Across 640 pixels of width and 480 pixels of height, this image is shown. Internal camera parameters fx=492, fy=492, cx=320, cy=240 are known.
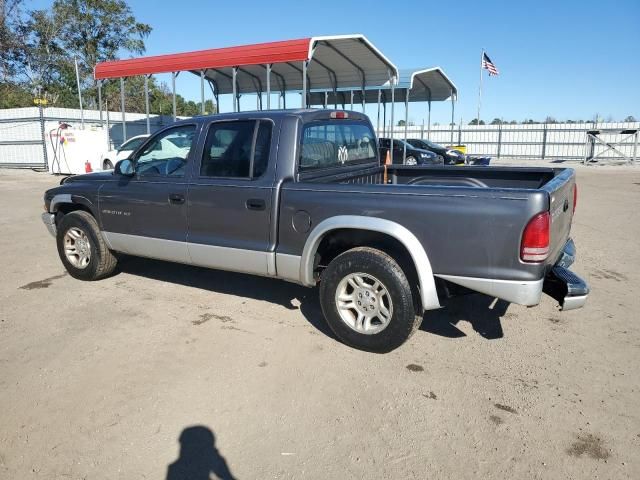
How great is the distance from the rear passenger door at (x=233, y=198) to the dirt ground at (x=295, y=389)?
63 centimetres

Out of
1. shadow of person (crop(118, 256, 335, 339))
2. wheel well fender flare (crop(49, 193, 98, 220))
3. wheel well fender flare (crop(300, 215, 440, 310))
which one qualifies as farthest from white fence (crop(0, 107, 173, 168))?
wheel well fender flare (crop(300, 215, 440, 310))

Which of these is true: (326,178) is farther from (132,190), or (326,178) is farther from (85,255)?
(85,255)

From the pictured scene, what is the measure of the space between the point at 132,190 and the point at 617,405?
178 inches

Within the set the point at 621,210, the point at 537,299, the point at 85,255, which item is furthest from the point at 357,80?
the point at 537,299

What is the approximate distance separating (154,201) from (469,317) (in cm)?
324

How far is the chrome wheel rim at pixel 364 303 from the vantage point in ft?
12.3

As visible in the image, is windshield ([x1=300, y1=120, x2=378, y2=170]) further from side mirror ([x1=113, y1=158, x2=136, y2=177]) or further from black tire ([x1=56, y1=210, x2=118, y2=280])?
black tire ([x1=56, y1=210, x2=118, y2=280])

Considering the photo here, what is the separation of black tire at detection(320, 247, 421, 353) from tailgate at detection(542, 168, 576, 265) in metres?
1.05

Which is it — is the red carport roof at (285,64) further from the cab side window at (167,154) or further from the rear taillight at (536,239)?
the rear taillight at (536,239)

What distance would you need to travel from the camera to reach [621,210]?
1101 centimetres

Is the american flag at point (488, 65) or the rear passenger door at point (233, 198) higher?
the american flag at point (488, 65)

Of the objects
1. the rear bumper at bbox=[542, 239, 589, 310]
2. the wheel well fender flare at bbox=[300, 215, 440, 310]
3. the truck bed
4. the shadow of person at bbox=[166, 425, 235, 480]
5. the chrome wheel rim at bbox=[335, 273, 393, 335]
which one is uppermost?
the truck bed

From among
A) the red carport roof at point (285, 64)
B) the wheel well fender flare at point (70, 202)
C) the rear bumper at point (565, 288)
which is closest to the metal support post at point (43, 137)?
the red carport roof at point (285, 64)

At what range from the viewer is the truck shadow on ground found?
4.42 metres
